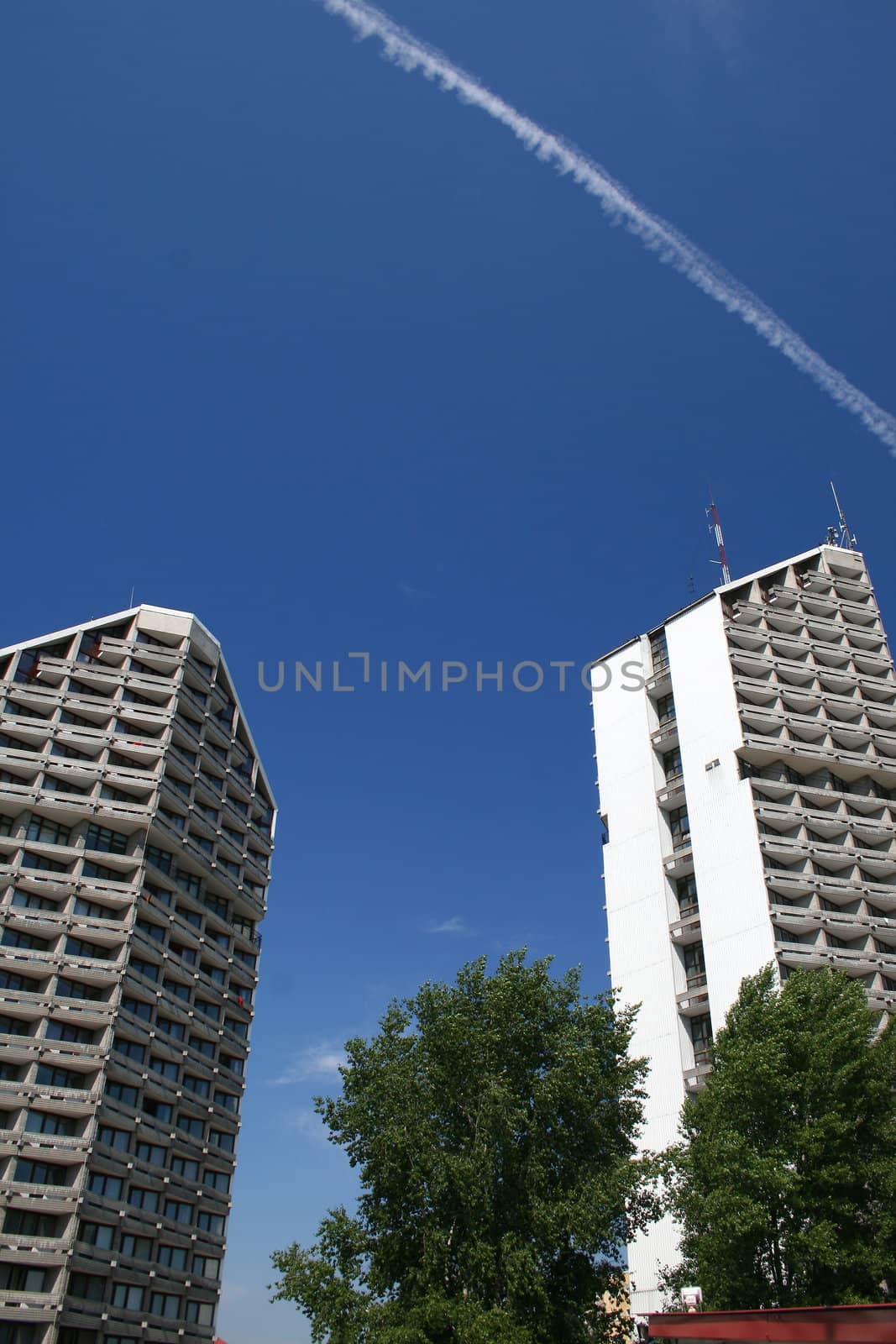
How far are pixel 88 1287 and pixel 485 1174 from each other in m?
27.9

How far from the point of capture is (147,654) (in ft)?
245

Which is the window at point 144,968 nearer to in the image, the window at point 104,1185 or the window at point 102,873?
the window at point 102,873

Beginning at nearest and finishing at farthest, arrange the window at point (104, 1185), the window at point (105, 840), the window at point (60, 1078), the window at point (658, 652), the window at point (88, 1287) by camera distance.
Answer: the window at point (88, 1287) < the window at point (60, 1078) < the window at point (104, 1185) < the window at point (105, 840) < the window at point (658, 652)

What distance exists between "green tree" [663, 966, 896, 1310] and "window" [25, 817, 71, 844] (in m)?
40.6

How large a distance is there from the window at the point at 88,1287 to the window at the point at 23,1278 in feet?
5.26

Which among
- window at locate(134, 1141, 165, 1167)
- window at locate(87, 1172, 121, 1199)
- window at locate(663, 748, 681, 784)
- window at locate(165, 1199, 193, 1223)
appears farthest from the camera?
window at locate(663, 748, 681, 784)

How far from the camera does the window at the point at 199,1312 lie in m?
63.1

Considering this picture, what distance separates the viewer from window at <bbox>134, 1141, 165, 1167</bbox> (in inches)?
2462

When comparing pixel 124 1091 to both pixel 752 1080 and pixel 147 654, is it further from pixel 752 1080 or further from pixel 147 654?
pixel 752 1080

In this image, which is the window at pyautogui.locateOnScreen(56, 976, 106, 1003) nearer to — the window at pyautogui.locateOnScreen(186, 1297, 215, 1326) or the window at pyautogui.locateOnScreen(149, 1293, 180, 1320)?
the window at pyautogui.locateOnScreen(149, 1293, 180, 1320)

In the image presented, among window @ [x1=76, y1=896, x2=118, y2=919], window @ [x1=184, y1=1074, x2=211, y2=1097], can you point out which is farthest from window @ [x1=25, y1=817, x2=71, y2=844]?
window @ [x1=184, y1=1074, x2=211, y2=1097]

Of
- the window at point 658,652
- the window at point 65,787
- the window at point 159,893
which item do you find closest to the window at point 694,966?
the window at point 658,652

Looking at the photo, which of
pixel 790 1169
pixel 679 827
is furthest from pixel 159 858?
pixel 790 1169

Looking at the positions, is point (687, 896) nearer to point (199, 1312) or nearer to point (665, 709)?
point (665, 709)
